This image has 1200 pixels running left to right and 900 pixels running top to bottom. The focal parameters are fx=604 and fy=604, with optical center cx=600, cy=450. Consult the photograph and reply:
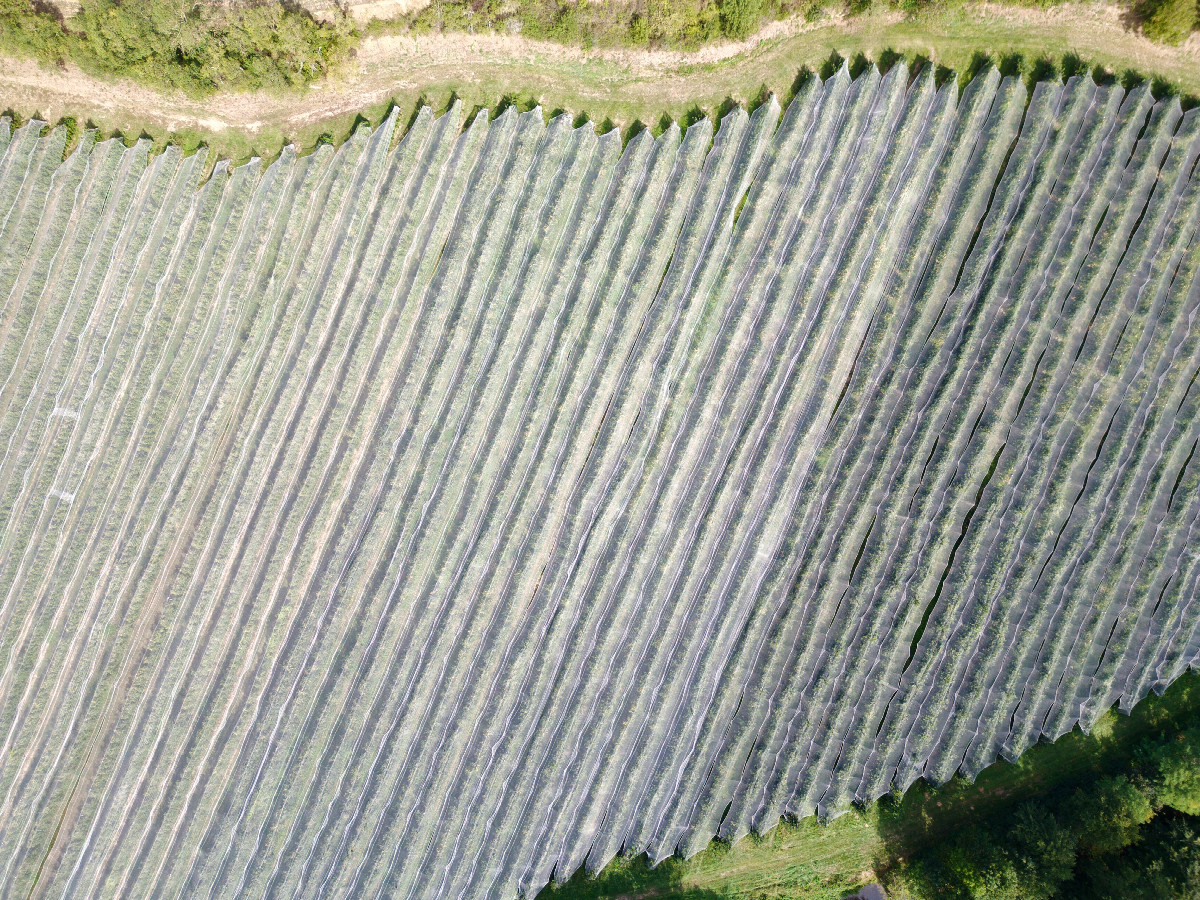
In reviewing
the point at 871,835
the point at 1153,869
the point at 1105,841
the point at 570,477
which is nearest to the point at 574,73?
the point at 570,477

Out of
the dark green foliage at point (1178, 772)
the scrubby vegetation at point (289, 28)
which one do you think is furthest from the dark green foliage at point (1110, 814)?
the scrubby vegetation at point (289, 28)

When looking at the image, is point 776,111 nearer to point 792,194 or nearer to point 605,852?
point 792,194

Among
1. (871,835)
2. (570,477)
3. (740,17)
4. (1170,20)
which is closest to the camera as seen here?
(1170,20)

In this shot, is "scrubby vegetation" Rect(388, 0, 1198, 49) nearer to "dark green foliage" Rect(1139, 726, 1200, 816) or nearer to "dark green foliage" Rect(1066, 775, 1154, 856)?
"dark green foliage" Rect(1139, 726, 1200, 816)

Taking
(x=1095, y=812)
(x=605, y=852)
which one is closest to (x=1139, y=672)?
(x=1095, y=812)

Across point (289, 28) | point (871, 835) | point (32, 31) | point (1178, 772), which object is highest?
point (289, 28)

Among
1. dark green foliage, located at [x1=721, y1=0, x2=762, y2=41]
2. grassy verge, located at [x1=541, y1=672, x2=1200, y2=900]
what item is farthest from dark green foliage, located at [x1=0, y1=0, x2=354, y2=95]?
grassy verge, located at [x1=541, y1=672, x2=1200, y2=900]

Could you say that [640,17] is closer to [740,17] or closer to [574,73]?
[574,73]
